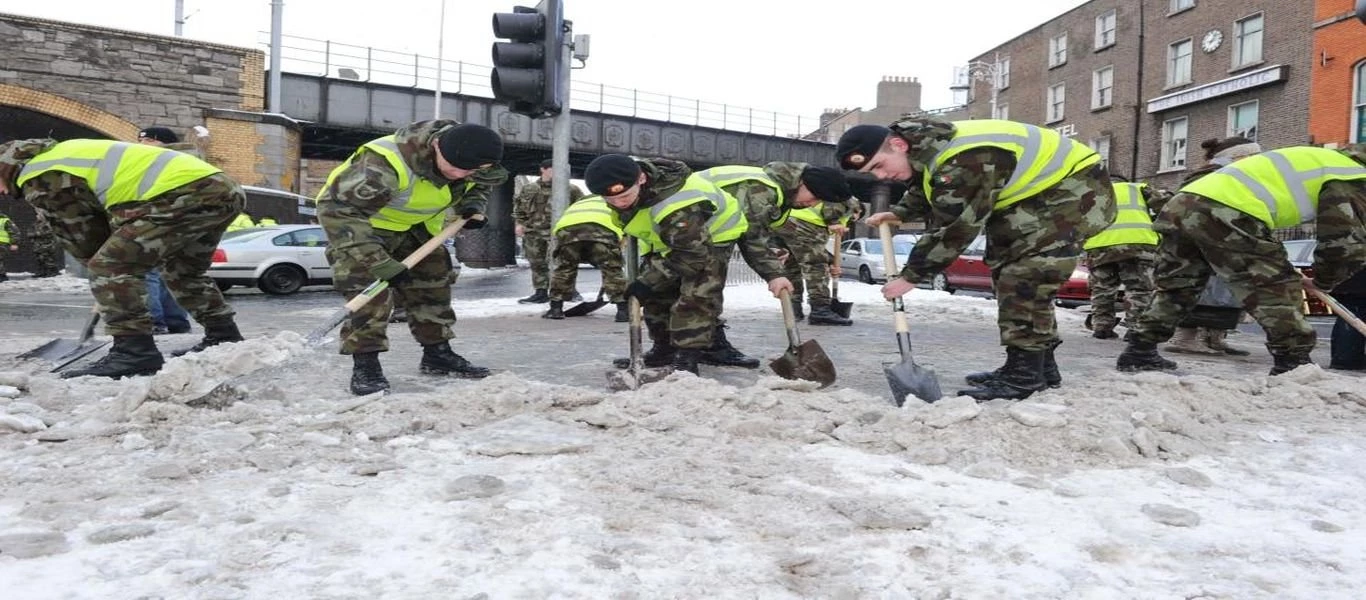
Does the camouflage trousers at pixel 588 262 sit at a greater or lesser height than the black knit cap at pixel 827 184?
→ lesser

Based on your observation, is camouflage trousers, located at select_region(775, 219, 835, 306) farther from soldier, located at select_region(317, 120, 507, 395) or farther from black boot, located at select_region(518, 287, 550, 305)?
soldier, located at select_region(317, 120, 507, 395)

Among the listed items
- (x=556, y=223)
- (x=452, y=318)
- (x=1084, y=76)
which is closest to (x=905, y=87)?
(x=1084, y=76)

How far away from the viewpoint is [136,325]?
4441 mm

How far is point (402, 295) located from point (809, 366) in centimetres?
220

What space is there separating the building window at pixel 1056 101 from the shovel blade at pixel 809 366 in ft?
97.0

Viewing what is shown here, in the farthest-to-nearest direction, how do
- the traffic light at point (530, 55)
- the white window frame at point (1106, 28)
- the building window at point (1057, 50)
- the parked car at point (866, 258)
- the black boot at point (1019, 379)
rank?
the building window at point (1057, 50) < the white window frame at point (1106, 28) < the parked car at point (866, 258) < the traffic light at point (530, 55) < the black boot at point (1019, 379)

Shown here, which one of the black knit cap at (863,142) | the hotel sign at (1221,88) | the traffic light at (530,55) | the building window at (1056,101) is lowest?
the black knit cap at (863,142)

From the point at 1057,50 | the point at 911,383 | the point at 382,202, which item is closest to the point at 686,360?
the point at 911,383

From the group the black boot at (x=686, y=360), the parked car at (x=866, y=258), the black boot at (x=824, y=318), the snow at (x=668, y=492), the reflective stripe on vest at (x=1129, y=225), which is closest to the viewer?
the snow at (x=668, y=492)

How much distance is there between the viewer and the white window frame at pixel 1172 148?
2536cm

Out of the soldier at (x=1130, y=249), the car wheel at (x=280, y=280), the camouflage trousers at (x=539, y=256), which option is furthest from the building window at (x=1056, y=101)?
the car wheel at (x=280, y=280)

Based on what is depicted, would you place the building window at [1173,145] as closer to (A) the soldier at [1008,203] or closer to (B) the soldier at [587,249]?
(B) the soldier at [587,249]

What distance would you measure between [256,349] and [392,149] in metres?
1.13

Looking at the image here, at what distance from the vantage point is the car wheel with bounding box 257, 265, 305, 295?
12867 mm
